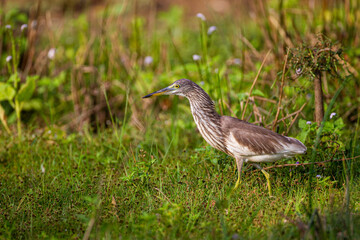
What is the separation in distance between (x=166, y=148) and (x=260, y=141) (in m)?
1.38

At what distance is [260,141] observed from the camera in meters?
3.95

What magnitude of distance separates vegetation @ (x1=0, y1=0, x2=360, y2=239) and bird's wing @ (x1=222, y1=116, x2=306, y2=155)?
23 cm

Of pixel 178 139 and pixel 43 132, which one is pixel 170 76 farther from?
pixel 43 132

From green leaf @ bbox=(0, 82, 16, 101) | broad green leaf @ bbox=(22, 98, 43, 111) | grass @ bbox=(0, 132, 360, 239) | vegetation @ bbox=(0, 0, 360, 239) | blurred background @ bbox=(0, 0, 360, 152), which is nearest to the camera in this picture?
grass @ bbox=(0, 132, 360, 239)

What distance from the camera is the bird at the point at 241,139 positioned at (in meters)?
3.92

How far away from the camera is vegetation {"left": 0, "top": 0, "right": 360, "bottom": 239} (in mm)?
3463

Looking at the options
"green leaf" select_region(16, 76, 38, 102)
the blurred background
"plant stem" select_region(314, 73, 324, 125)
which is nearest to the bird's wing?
"plant stem" select_region(314, 73, 324, 125)

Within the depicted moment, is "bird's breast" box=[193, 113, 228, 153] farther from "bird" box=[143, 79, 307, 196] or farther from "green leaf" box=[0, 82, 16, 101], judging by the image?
"green leaf" box=[0, 82, 16, 101]

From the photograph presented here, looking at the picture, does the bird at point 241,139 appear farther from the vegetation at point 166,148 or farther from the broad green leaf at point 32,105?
the broad green leaf at point 32,105

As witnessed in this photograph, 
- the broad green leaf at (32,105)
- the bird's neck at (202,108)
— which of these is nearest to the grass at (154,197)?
the bird's neck at (202,108)

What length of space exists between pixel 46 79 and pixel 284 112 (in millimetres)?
3038

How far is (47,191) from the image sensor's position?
13.6 feet

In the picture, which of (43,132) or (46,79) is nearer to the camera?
(43,132)

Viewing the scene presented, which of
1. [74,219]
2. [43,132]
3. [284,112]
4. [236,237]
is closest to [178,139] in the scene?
[284,112]
